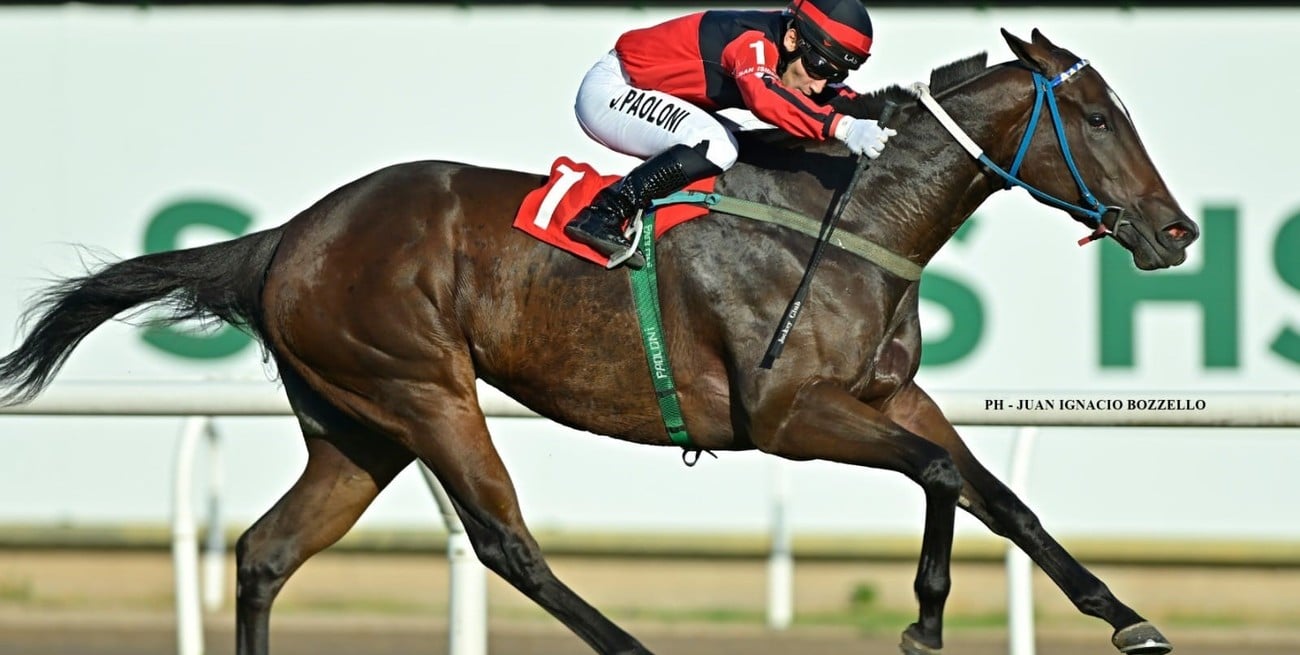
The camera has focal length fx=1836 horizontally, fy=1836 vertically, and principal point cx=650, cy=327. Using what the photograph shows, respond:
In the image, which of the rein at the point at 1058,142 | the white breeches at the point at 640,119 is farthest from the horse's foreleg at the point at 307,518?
the rein at the point at 1058,142

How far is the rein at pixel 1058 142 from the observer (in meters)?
4.07

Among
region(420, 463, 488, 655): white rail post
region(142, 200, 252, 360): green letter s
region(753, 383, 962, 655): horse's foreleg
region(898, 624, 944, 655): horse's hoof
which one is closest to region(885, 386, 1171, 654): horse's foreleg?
region(753, 383, 962, 655): horse's foreleg

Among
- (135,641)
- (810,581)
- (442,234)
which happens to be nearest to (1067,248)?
(810,581)

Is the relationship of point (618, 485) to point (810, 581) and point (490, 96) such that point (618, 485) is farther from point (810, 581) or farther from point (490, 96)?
point (490, 96)

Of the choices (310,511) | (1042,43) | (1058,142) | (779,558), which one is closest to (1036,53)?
(1042,43)

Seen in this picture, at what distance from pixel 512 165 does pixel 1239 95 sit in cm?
259

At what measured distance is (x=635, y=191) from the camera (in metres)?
4.12

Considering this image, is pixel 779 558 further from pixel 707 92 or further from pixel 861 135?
pixel 861 135

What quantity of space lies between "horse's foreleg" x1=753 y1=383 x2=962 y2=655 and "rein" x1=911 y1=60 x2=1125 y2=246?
2.01 feet

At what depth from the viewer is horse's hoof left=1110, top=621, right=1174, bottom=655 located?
389 centimetres

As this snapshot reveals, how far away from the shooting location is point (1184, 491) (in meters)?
6.39

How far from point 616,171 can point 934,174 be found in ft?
7.88

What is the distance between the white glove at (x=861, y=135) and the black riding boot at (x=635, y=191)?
0.34 metres

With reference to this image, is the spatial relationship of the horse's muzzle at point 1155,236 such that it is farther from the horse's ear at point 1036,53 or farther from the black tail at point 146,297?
the black tail at point 146,297
